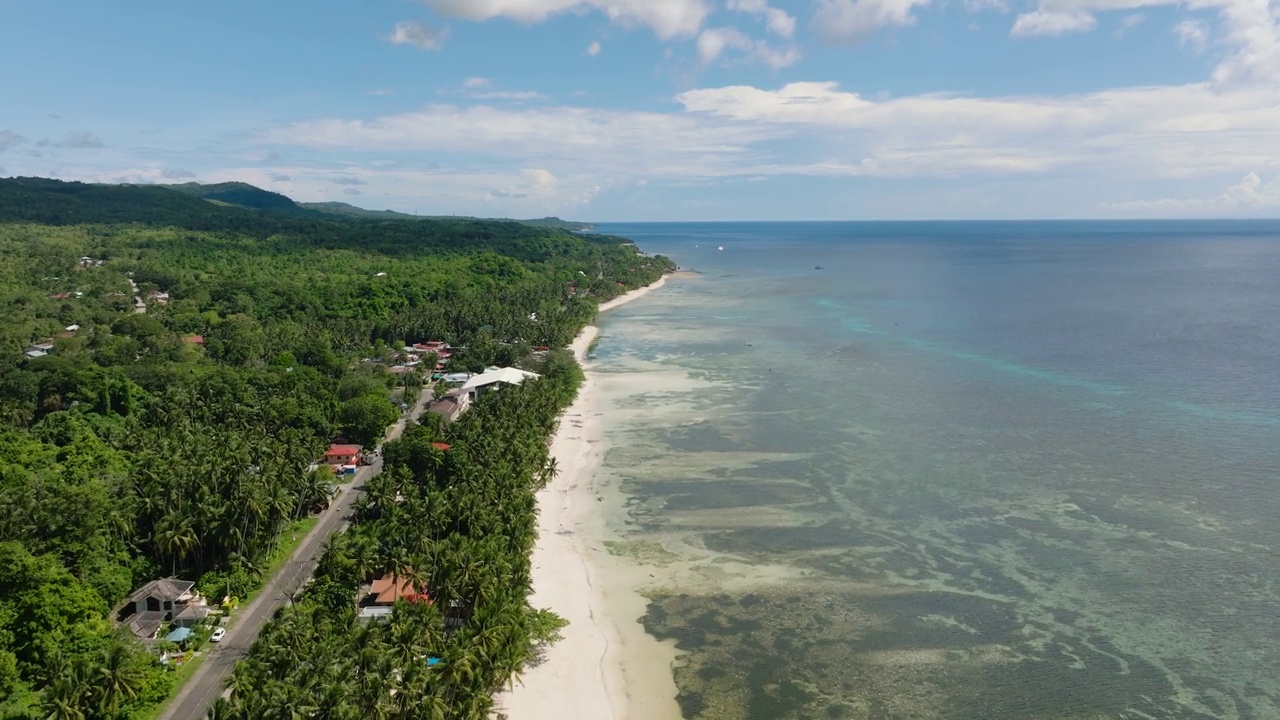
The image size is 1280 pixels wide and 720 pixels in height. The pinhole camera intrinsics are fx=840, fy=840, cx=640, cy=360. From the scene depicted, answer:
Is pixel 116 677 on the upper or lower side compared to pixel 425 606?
lower

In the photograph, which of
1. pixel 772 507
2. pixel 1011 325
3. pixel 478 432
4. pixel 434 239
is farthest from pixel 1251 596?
pixel 434 239

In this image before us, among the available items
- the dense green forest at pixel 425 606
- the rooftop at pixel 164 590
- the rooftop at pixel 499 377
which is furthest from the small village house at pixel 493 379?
the rooftop at pixel 164 590

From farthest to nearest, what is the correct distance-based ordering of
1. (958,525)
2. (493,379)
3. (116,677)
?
1. (493,379)
2. (958,525)
3. (116,677)

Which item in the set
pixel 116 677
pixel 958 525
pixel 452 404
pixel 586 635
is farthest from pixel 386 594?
pixel 452 404

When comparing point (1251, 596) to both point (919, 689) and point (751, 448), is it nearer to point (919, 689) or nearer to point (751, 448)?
point (919, 689)

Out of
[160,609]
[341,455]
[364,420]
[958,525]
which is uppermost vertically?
[364,420]

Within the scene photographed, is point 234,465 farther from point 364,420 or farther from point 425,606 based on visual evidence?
point 364,420
